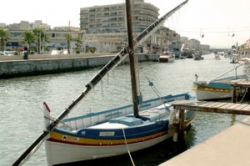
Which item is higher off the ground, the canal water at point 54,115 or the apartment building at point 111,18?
the apartment building at point 111,18

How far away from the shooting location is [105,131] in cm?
1378

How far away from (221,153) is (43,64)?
53945 mm

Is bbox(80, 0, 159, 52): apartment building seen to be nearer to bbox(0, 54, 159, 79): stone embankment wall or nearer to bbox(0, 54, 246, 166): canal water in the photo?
bbox(0, 54, 159, 79): stone embankment wall

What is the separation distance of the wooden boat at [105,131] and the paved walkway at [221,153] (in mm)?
4612

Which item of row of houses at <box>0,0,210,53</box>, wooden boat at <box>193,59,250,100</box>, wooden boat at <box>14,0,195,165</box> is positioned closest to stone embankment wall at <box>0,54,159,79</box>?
wooden boat at <box>193,59,250,100</box>

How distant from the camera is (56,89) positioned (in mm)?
39656

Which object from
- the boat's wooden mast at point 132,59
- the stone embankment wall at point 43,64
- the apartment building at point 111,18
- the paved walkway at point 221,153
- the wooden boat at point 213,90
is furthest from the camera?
the apartment building at point 111,18

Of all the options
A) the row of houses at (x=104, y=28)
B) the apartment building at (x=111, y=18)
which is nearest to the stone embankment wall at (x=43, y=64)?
the row of houses at (x=104, y=28)

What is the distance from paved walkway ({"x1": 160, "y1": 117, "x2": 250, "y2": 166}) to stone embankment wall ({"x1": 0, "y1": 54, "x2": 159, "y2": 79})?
46148mm

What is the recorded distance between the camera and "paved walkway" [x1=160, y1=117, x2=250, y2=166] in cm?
755

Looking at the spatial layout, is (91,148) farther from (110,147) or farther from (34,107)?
(34,107)

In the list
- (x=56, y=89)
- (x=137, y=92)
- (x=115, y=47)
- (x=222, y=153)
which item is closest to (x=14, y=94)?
(x=56, y=89)

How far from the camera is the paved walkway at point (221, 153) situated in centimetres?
755

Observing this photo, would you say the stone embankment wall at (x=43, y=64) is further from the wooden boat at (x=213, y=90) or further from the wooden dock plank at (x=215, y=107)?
the wooden dock plank at (x=215, y=107)
